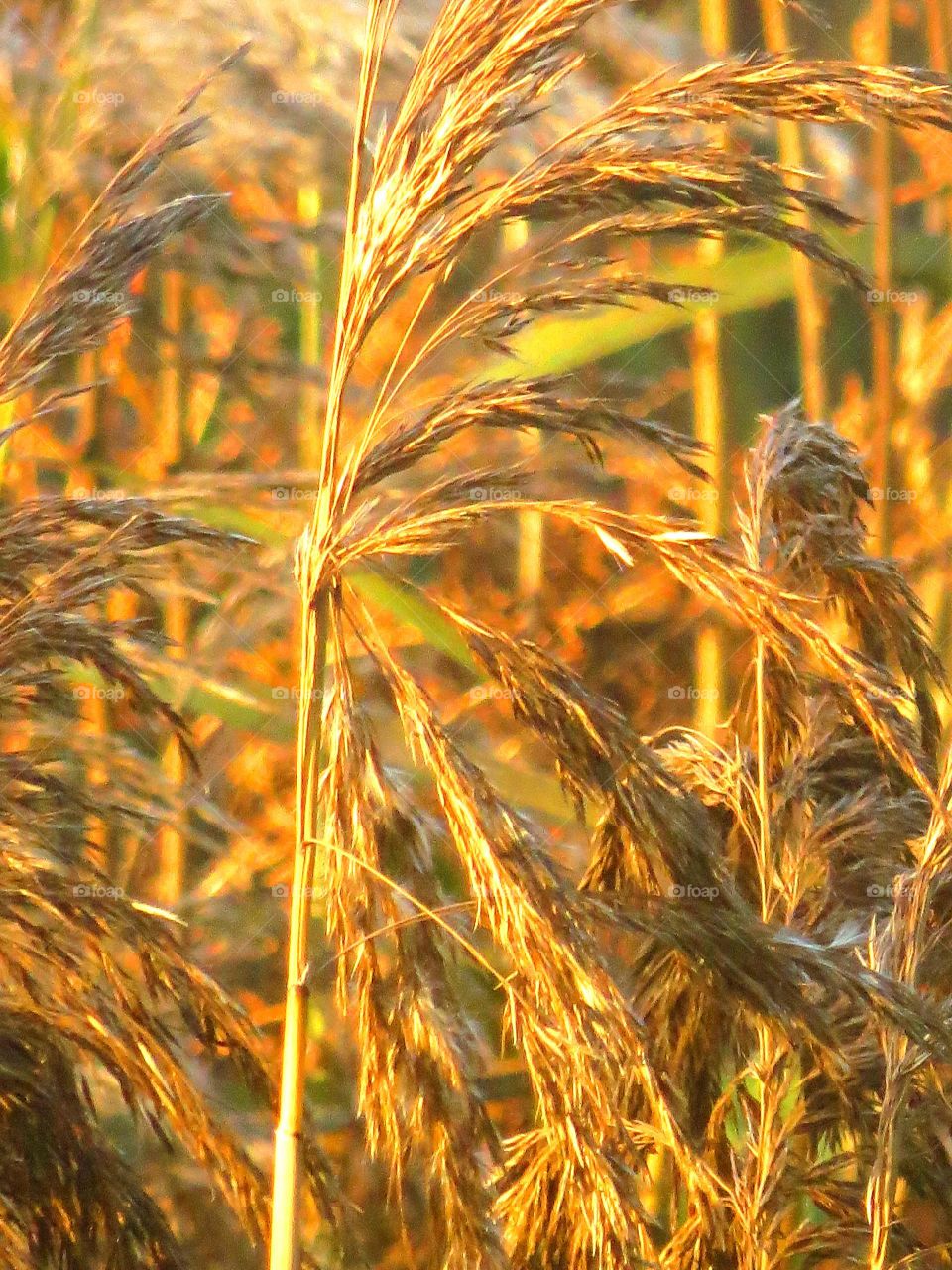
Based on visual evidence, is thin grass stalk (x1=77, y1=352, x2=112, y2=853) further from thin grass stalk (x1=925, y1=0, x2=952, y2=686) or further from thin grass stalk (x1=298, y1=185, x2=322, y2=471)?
thin grass stalk (x1=925, y1=0, x2=952, y2=686)

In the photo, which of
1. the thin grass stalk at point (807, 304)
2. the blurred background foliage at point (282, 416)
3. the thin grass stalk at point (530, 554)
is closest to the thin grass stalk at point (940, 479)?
the blurred background foliage at point (282, 416)

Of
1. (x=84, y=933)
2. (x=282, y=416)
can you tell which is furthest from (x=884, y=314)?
(x=84, y=933)

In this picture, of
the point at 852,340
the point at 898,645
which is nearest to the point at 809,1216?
the point at 898,645

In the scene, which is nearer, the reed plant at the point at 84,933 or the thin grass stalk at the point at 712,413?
the reed plant at the point at 84,933

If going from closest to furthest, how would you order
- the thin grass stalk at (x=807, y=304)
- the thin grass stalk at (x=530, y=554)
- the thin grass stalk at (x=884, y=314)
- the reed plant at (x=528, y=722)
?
1. the reed plant at (x=528, y=722)
2. the thin grass stalk at (x=884, y=314)
3. the thin grass stalk at (x=807, y=304)
4. the thin grass stalk at (x=530, y=554)

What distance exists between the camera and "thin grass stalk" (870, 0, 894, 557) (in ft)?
6.91

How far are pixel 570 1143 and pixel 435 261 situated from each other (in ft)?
1.48

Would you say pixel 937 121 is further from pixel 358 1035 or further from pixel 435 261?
pixel 358 1035

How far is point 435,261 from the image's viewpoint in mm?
863

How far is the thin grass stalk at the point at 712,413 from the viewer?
212cm

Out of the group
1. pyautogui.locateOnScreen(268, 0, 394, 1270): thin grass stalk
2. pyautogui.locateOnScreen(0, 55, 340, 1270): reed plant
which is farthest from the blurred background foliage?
pyautogui.locateOnScreen(268, 0, 394, 1270): thin grass stalk

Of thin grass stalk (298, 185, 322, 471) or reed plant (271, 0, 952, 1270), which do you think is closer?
reed plant (271, 0, 952, 1270)

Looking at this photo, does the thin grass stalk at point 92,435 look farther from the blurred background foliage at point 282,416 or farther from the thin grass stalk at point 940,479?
the thin grass stalk at point 940,479

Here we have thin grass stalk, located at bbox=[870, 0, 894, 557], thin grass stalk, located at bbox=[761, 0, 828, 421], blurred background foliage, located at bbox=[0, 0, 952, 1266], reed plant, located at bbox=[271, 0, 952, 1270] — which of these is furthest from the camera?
thin grass stalk, located at bbox=[761, 0, 828, 421]
